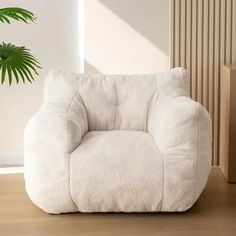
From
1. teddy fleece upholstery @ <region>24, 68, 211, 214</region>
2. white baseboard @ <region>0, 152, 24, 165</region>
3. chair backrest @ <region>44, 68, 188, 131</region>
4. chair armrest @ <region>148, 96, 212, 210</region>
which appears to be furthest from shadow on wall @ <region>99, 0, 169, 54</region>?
white baseboard @ <region>0, 152, 24, 165</region>

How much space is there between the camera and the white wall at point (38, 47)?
15.1ft

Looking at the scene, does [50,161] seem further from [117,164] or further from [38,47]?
[38,47]

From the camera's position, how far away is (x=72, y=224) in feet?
10.8

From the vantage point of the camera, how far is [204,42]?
14.8 ft

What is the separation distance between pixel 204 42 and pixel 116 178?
162 cm

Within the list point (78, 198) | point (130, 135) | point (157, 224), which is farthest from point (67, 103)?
point (157, 224)

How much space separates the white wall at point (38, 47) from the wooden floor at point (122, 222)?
3.53 ft

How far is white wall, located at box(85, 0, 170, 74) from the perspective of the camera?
14.9ft

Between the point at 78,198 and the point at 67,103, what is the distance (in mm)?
673

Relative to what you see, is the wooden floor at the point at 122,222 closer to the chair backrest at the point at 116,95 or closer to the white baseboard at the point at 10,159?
the chair backrest at the point at 116,95

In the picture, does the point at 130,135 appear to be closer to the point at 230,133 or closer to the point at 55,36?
the point at 230,133

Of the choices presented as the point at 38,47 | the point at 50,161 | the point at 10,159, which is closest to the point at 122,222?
the point at 50,161

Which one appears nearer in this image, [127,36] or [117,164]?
[117,164]

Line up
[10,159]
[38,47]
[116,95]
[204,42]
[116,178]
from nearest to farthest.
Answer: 1. [116,178]
2. [116,95]
3. [204,42]
4. [38,47]
5. [10,159]
